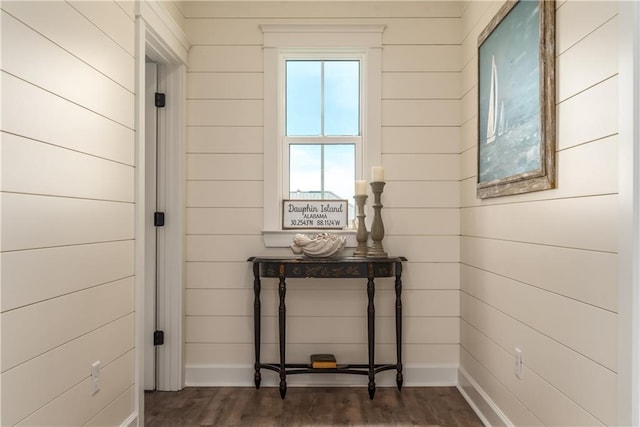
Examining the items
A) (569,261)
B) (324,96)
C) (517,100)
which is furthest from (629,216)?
(324,96)

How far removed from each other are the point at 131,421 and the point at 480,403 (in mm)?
1807

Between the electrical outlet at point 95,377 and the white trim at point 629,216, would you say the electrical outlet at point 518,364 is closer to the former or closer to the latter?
the white trim at point 629,216

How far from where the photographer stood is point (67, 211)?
1608 mm

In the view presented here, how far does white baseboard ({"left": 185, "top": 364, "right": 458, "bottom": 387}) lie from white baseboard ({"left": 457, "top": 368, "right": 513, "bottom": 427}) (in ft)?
0.43

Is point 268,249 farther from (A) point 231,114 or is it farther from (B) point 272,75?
(B) point 272,75

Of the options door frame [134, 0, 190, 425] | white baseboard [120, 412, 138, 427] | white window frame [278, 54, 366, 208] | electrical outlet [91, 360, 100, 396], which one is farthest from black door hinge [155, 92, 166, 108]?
white baseboard [120, 412, 138, 427]

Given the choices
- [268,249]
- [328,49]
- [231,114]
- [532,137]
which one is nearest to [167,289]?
[268,249]

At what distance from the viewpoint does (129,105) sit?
Answer: 6.97 feet

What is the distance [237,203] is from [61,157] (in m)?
1.45

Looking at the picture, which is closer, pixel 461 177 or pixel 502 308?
pixel 502 308

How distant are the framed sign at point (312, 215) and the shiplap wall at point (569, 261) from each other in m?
0.99

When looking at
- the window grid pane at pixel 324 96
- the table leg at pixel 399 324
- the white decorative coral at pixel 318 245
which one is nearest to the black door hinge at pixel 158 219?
the white decorative coral at pixel 318 245

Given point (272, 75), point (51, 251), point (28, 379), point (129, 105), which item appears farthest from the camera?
point (272, 75)

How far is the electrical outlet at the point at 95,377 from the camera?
1.81 metres
